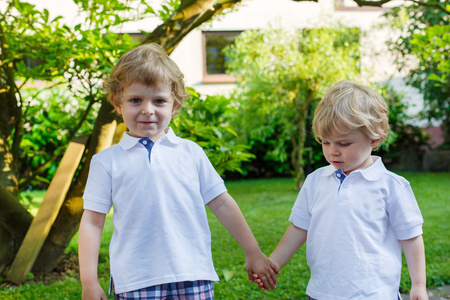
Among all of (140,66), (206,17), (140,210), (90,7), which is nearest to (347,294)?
(140,210)

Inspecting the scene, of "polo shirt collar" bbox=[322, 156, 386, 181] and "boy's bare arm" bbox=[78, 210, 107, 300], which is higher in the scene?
"polo shirt collar" bbox=[322, 156, 386, 181]

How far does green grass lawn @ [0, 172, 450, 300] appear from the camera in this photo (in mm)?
3654

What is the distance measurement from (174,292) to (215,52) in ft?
34.6

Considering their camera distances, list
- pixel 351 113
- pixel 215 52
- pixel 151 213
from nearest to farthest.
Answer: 1. pixel 151 213
2. pixel 351 113
3. pixel 215 52

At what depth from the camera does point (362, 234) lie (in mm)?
1974

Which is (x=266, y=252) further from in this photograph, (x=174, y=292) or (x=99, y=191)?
(x=99, y=191)

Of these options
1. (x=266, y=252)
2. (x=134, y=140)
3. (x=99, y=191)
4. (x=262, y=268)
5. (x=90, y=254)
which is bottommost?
(x=266, y=252)

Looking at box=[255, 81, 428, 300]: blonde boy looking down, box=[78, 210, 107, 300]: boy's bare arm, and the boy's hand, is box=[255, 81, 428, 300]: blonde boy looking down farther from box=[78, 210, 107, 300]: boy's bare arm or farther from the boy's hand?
box=[78, 210, 107, 300]: boy's bare arm

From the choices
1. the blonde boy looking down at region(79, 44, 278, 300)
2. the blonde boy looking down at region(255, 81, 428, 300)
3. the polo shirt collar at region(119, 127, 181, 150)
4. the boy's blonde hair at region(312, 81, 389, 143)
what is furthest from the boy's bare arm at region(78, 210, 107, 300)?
the boy's blonde hair at region(312, 81, 389, 143)

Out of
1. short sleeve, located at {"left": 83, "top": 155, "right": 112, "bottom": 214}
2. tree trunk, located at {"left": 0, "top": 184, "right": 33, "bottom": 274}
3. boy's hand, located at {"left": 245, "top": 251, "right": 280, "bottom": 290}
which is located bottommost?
tree trunk, located at {"left": 0, "top": 184, "right": 33, "bottom": 274}

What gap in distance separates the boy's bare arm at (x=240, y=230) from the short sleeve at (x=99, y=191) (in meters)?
0.43

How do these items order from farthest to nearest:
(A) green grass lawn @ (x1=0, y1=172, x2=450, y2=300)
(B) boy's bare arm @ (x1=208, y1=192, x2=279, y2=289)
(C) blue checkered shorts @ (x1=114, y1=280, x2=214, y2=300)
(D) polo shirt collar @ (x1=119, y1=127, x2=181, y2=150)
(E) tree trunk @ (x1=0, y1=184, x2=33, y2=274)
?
(E) tree trunk @ (x1=0, y1=184, x2=33, y2=274) < (A) green grass lawn @ (x1=0, y1=172, x2=450, y2=300) < (B) boy's bare arm @ (x1=208, y1=192, x2=279, y2=289) < (D) polo shirt collar @ (x1=119, y1=127, x2=181, y2=150) < (C) blue checkered shorts @ (x1=114, y1=280, x2=214, y2=300)

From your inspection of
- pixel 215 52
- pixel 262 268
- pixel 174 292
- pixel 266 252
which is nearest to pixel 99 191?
pixel 174 292

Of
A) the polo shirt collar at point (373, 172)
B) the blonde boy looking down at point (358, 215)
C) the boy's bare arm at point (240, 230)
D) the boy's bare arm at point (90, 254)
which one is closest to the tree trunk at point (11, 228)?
the boy's bare arm at point (90, 254)
